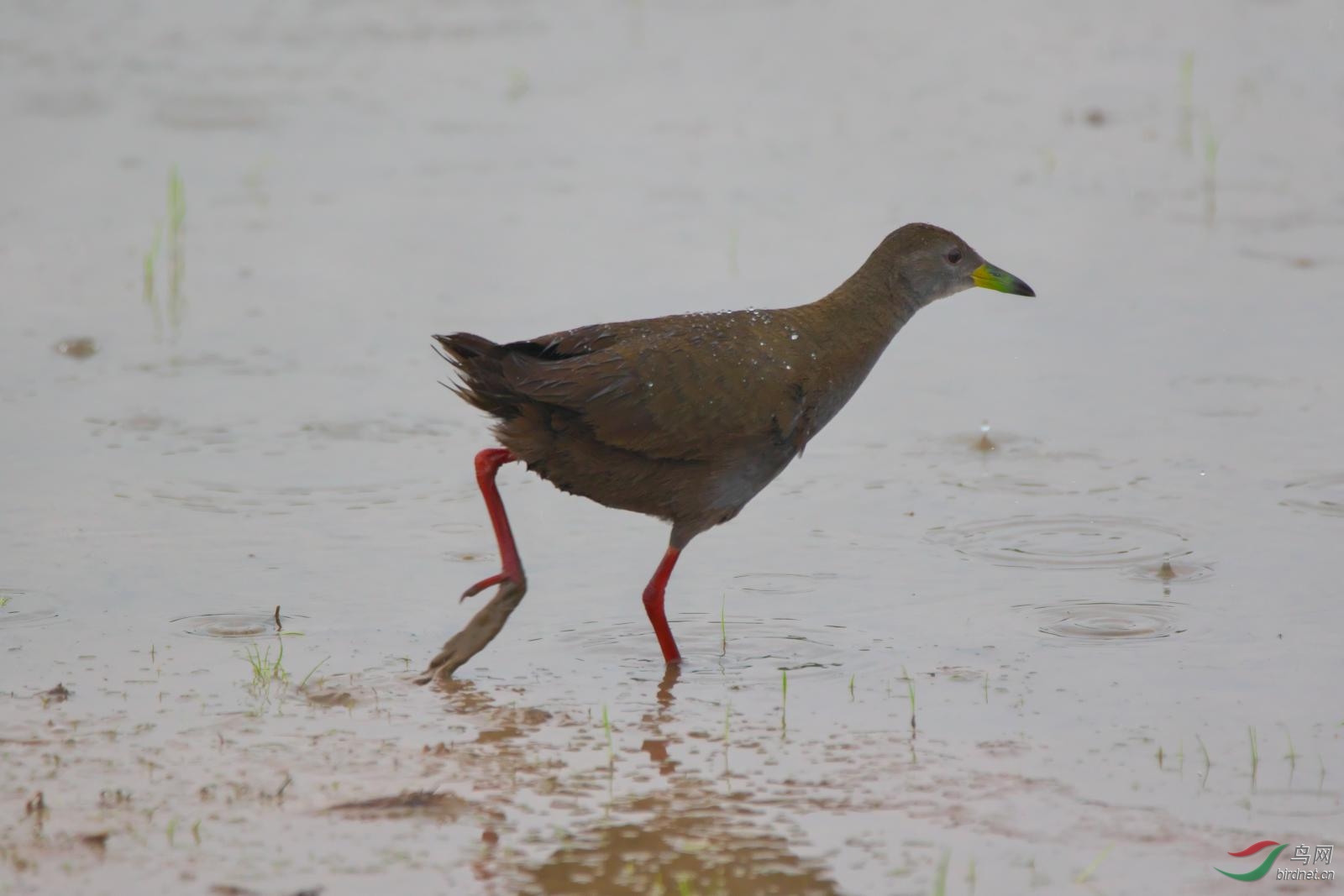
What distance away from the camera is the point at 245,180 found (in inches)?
429

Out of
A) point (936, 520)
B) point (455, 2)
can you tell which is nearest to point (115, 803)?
point (936, 520)

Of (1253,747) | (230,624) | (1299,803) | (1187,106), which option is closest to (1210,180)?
(1187,106)

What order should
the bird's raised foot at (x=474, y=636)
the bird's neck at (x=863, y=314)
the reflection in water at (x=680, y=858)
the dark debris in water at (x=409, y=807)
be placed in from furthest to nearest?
the bird's neck at (x=863, y=314), the bird's raised foot at (x=474, y=636), the dark debris in water at (x=409, y=807), the reflection in water at (x=680, y=858)

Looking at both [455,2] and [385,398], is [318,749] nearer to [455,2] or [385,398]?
[385,398]

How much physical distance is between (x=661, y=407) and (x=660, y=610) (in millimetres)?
633

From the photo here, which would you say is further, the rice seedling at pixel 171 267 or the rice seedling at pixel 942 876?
the rice seedling at pixel 171 267

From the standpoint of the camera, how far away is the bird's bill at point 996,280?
6.35 m

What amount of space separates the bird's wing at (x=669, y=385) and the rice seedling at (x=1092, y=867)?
178 cm

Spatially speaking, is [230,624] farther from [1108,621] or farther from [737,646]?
[1108,621]

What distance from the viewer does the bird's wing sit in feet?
17.4

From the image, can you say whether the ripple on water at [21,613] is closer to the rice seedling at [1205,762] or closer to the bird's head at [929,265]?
the bird's head at [929,265]

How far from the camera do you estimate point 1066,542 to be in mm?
6426

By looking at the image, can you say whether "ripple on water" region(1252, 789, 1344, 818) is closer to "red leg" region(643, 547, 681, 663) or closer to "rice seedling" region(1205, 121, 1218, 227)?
"red leg" region(643, 547, 681, 663)

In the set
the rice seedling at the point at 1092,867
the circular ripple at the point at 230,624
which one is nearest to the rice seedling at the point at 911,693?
the rice seedling at the point at 1092,867
